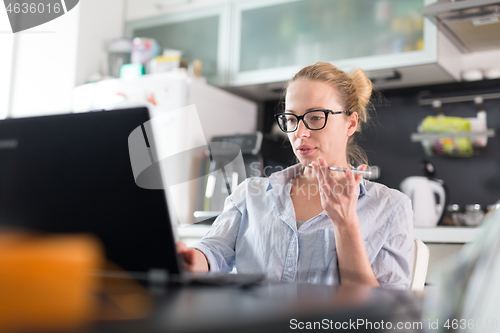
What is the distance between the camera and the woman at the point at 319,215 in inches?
37.4

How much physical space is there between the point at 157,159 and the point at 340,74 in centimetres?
90

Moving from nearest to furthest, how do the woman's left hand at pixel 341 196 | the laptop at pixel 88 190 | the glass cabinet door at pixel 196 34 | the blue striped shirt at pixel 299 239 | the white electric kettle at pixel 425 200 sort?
the laptop at pixel 88 190 < the woman's left hand at pixel 341 196 < the blue striped shirt at pixel 299 239 < the white electric kettle at pixel 425 200 < the glass cabinet door at pixel 196 34

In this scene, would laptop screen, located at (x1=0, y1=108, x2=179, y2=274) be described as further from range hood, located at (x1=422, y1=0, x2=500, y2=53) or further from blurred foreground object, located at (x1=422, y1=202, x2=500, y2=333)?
range hood, located at (x1=422, y1=0, x2=500, y2=53)

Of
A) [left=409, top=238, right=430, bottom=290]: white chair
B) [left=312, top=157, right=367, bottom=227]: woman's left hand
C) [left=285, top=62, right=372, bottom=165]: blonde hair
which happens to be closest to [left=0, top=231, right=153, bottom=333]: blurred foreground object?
[left=312, top=157, right=367, bottom=227]: woman's left hand

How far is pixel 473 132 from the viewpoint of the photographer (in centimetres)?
211

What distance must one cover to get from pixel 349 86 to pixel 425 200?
0.90m

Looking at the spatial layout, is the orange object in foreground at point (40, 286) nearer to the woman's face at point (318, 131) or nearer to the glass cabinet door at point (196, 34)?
the woman's face at point (318, 131)

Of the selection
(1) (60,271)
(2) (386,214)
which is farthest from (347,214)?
(1) (60,271)

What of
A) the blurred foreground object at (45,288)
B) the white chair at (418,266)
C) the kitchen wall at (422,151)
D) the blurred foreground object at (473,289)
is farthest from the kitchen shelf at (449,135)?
the blurred foreground object at (45,288)

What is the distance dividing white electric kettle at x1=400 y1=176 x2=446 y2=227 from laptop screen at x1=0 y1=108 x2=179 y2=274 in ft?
5.38

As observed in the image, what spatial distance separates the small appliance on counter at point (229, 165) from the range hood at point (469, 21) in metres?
0.93

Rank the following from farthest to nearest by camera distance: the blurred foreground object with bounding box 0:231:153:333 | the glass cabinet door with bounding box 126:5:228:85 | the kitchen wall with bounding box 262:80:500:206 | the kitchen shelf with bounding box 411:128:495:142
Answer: the glass cabinet door with bounding box 126:5:228:85, the kitchen wall with bounding box 262:80:500:206, the kitchen shelf with bounding box 411:128:495:142, the blurred foreground object with bounding box 0:231:153:333

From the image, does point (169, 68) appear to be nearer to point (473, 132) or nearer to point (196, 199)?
point (196, 199)

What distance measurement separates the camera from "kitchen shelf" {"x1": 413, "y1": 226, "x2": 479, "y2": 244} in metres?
1.71
